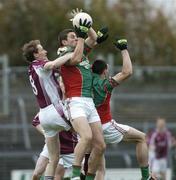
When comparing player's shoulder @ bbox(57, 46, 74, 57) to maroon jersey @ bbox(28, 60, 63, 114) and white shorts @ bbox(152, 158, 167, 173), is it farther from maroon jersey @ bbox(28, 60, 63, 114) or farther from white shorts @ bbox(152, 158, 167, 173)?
white shorts @ bbox(152, 158, 167, 173)

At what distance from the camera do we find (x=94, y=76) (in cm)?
1263

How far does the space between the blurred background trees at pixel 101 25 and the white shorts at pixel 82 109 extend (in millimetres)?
19553

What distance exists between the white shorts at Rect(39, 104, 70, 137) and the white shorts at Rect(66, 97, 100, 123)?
12.1 inches

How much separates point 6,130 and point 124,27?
43.7ft

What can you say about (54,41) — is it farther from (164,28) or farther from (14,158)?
(14,158)

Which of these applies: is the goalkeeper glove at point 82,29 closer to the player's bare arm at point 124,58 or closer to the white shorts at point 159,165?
the player's bare arm at point 124,58

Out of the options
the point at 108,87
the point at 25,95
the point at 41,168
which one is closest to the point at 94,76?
the point at 108,87

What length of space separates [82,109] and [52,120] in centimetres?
58

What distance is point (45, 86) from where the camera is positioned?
1247cm

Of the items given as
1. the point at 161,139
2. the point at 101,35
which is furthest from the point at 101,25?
the point at 101,35

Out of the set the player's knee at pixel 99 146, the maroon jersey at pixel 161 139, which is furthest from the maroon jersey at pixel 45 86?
the maroon jersey at pixel 161 139

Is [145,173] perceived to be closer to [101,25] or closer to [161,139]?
[161,139]

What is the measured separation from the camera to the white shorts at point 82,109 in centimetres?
1205

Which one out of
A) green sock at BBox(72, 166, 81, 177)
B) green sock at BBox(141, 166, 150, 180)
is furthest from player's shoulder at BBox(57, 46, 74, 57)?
green sock at BBox(141, 166, 150, 180)
